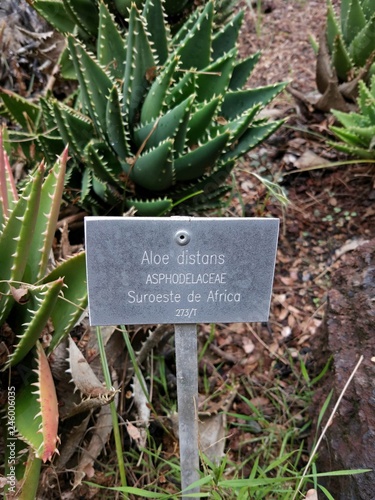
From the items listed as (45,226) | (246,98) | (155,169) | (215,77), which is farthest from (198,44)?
(45,226)

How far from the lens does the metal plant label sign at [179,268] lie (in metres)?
0.85

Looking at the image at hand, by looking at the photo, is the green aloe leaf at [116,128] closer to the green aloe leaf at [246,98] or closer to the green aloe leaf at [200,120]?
the green aloe leaf at [200,120]

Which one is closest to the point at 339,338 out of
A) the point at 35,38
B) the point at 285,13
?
the point at 35,38

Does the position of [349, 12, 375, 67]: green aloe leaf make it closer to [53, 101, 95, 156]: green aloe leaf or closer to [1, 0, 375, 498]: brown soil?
[1, 0, 375, 498]: brown soil

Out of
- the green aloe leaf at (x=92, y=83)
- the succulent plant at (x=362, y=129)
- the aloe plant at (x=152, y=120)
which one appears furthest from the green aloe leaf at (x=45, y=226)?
the succulent plant at (x=362, y=129)

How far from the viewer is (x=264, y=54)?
105 inches

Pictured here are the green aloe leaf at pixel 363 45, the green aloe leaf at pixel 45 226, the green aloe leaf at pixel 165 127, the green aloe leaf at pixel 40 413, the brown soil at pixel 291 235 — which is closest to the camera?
the green aloe leaf at pixel 40 413

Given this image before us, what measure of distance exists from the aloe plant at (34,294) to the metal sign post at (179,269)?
3.9 inches

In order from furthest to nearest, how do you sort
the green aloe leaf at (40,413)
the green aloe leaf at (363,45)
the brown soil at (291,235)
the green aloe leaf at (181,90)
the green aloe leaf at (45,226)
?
1. the green aloe leaf at (363,45)
2. the brown soil at (291,235)
3. the green aloe leaf at (181,90)
4. the green aloe leaf at (45,226)
5. the green aloe leaf at (40,413)

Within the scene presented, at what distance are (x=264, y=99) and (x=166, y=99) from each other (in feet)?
1.07

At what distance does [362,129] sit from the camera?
68.2 inches

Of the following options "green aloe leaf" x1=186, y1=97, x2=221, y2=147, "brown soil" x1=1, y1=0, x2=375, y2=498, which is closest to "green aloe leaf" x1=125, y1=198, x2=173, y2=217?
"green aloe leaf" x1=186, y1=97, x2=221, y2=147

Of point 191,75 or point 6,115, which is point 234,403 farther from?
point 6,115

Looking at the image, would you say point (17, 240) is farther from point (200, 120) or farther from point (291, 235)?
point (291, 235)
